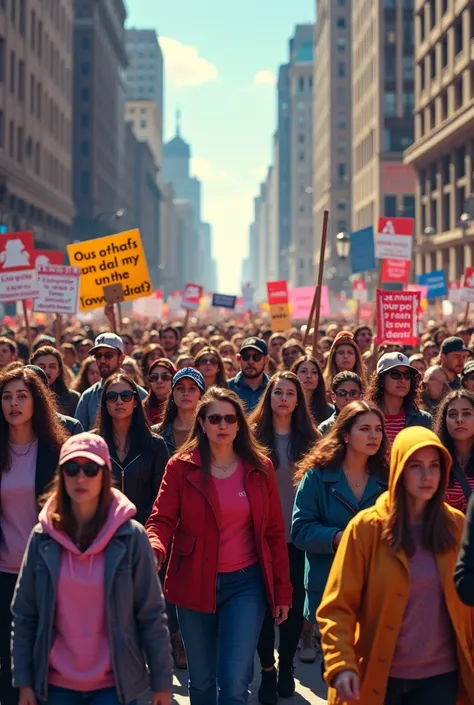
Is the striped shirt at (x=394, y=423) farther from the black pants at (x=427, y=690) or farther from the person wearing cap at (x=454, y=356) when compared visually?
the person wearing cap at (x=454, y=356)

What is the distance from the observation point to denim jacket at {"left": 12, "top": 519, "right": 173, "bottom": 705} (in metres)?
4.16

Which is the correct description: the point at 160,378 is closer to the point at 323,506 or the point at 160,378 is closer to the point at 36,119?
the point at 323,506

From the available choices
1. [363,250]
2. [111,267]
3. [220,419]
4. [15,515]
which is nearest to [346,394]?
[220,419]

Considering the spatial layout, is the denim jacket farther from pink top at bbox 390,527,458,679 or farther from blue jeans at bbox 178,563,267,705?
blue jeans at bbox 178,563,267,705

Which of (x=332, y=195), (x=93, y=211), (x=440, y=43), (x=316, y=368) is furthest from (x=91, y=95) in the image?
(x=316, y=368)

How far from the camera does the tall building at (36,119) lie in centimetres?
5116

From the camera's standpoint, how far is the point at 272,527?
5.52 meters

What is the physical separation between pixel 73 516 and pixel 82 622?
1.28 feet

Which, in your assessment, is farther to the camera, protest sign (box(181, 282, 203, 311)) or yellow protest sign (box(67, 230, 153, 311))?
protest sign (box(181, 282, 203, 311))

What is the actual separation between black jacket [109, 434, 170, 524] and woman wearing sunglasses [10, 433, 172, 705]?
2.12 m

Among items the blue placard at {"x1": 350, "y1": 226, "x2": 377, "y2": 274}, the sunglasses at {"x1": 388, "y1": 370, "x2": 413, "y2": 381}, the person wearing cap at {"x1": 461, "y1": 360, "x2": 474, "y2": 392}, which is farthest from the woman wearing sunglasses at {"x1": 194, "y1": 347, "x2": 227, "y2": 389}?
the blue placard at {"x1": 350, "y1": 226, "x2": 377, "y2": 274}

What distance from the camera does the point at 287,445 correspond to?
276 inches

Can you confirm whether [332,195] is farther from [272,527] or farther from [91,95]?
[272,527]

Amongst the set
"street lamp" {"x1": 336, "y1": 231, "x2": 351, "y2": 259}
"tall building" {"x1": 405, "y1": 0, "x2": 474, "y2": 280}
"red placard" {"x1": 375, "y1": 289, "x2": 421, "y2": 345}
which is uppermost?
"tall building" {"x1": 405, "y1": 0, "x2": 474, "y2": 280}
